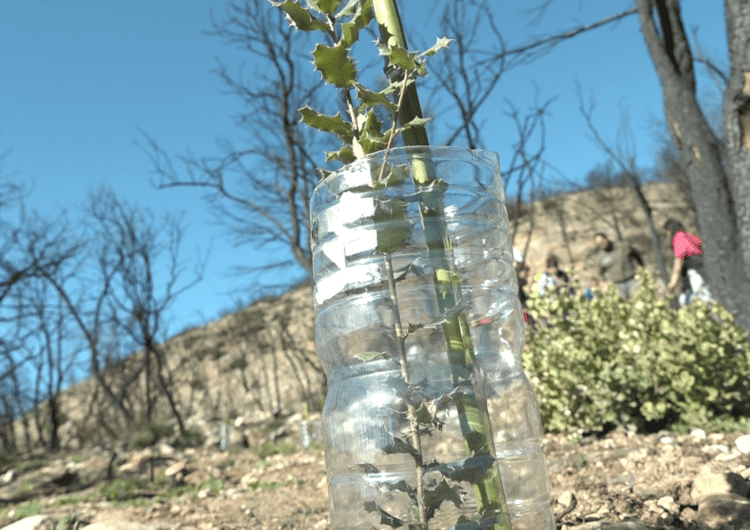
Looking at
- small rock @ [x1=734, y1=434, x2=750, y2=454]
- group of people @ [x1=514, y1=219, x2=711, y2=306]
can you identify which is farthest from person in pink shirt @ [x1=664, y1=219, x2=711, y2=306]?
small rock @ [x1=734, y1=434, x2=750, y2=454]

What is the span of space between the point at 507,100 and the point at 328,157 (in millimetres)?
7161

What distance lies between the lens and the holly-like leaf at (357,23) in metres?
1.25

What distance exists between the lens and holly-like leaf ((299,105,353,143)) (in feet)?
4.31

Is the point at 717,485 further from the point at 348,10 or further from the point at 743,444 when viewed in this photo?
the point at 348,10

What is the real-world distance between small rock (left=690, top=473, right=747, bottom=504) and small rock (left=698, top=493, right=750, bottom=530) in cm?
15

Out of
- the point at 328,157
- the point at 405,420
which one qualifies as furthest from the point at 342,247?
the point at 405,420

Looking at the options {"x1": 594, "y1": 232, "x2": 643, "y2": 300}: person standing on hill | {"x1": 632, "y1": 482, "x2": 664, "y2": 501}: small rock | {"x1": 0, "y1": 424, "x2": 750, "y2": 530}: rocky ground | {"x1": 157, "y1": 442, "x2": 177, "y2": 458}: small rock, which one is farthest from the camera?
{"x1": 157, "y1": 442, "x2": 177, "y2": 458}: small rock

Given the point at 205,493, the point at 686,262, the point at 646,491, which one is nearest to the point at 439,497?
the point at 646,491

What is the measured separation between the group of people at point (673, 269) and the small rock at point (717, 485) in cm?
248

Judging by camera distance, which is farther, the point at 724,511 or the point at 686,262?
the point at 686,262

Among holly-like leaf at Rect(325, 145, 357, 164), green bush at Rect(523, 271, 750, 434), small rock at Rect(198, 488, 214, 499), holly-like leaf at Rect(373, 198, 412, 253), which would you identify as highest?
holly-like leaf at Rect(325, 145, 357, 164)

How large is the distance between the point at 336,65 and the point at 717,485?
2.17 meters

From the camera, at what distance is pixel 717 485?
227 centimetres

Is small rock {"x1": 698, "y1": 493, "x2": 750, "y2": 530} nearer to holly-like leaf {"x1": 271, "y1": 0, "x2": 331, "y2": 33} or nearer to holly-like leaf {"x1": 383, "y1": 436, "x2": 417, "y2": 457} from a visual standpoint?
holly-like leaf {"x1": 383, "y1": 436, "x2": 417, "y2": 457}
